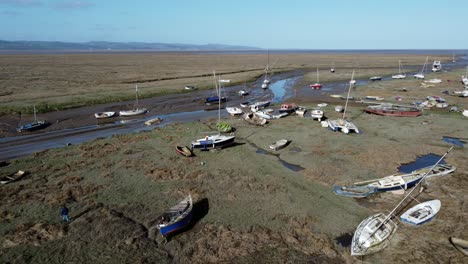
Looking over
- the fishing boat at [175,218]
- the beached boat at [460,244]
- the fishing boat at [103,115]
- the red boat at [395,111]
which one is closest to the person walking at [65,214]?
the fishing boat at [175,218]

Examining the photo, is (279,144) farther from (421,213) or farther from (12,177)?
(12,177)

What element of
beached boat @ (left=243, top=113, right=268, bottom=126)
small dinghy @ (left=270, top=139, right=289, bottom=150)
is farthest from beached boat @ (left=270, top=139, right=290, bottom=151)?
beached boat @ (left=243, top=113, right=268, bottom=126)

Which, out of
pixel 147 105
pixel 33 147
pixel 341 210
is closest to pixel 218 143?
pixel 341 210

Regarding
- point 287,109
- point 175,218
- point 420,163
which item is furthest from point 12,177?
point 420,163

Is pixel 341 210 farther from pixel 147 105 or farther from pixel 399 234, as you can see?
pixel 147 105

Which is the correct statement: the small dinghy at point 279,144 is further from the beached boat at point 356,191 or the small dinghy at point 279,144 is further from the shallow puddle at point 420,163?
the shallow puddle at point 420,163

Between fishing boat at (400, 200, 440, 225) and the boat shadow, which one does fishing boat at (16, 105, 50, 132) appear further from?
fishing boat at (400, 200, 440, 225)
